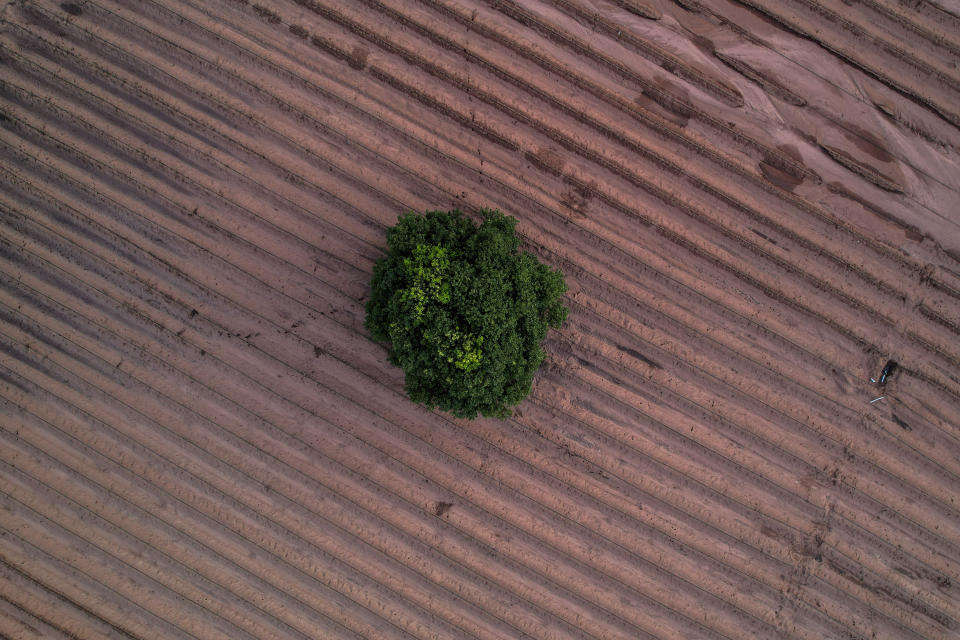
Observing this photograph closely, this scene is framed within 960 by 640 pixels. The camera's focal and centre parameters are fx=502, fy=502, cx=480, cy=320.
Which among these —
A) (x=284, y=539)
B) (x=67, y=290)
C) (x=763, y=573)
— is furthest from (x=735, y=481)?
(x=67, y=290)

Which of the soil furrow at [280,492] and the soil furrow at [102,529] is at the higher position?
the soil furrow at [280,492]

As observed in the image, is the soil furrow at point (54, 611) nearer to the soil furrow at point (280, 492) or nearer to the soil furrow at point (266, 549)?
the soil furrow at point (266, 549)

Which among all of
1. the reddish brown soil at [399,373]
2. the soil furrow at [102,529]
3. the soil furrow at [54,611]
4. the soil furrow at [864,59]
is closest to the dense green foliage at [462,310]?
the reddish brown soil at [399,373]

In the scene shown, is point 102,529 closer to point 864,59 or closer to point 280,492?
point 280,492

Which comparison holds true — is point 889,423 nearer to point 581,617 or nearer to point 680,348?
point 680,348

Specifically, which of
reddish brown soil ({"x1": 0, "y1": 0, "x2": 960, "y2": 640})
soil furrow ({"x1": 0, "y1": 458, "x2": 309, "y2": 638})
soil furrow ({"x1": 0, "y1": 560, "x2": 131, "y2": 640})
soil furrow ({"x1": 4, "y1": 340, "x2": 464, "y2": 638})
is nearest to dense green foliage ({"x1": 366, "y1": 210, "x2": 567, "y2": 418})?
reddish brown soil ({"x1": 0, "y1": 0, "x2": 960, "y2": 640})

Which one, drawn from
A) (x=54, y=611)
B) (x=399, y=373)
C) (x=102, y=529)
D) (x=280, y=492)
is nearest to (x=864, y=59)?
(x=399, y=373)

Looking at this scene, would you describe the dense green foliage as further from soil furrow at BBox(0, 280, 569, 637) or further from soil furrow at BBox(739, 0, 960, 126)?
soil furrow at BBox(739, 0, 960, 126)
